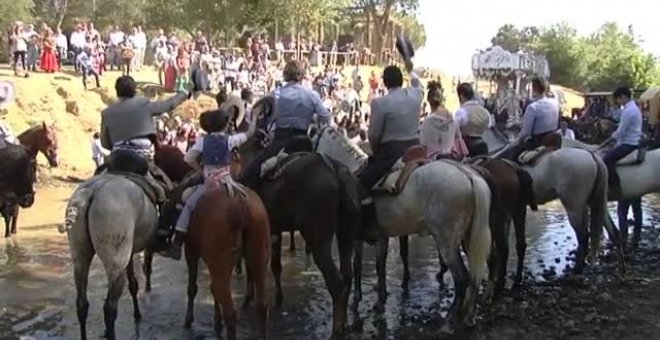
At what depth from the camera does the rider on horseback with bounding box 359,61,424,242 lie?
865 cm

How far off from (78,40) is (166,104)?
2349 cm

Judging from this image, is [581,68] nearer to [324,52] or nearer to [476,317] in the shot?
[324,52]

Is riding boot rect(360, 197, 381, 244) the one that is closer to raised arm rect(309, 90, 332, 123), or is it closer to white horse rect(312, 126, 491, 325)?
white horse rect(312, 126, 491, 325)

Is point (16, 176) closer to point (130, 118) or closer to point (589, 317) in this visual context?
point (130, 118)

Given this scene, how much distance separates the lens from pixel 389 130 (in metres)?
8.73

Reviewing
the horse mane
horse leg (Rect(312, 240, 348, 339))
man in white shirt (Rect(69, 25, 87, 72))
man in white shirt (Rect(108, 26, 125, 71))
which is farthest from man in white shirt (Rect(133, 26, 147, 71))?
horse leg (Rect(312, 240, 348, 339))

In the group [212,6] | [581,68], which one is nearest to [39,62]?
[212,6]

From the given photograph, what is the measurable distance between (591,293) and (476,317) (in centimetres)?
204

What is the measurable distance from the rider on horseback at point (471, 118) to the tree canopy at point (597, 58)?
184 feet

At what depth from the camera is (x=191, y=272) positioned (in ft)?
27.8

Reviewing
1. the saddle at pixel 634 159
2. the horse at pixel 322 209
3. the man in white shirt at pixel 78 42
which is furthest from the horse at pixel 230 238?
the man in white shirt at pixel 78 42

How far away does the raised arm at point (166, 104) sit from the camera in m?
8.25

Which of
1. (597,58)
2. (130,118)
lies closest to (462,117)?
(130,118)

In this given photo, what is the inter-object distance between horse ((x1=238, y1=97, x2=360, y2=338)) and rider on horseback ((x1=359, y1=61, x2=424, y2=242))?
→ 43cm
